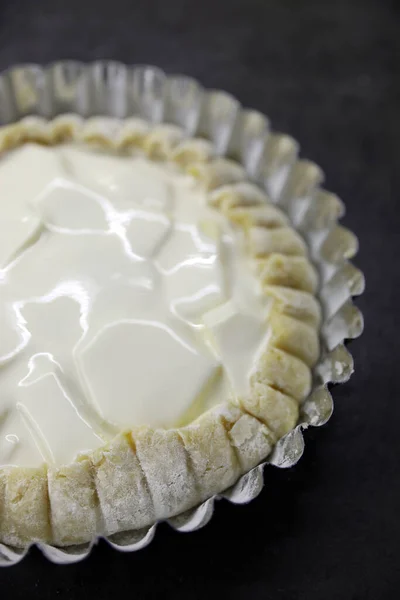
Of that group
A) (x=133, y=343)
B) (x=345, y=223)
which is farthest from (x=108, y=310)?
(x=345, y=223)

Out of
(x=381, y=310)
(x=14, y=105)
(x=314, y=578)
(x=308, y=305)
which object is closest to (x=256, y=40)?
(x=14, y=105)

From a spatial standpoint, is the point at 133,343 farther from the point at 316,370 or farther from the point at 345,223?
the point at 345,223

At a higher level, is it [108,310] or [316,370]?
[108,310]

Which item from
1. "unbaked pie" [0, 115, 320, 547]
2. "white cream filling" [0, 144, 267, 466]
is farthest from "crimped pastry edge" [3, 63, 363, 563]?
"white cream filling" [0, 144, 267, 466]

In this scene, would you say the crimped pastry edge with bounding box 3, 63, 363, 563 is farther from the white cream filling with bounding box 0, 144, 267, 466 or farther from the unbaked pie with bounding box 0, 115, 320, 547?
the white cream filling with bounding box 0, 144, 267, 466

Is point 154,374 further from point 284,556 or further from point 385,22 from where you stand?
point 385,22

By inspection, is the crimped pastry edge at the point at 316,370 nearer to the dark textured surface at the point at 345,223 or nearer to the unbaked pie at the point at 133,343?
the unbaked pie at the point at 133,343

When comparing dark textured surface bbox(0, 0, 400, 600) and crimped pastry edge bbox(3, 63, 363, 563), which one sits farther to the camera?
dark textured surface bbox(0, 0, 400, 600)
